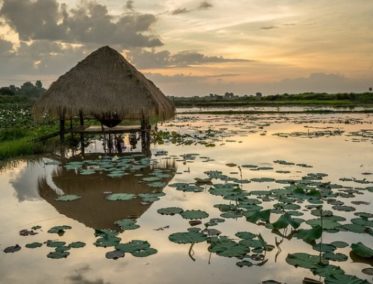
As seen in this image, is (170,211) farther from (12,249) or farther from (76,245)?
(12,249)

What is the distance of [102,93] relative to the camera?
13.4m

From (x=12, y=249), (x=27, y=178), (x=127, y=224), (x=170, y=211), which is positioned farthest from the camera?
(x=27, y=178)

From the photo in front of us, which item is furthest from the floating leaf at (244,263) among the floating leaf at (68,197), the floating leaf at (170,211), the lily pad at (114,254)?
the floating leaf at (68,197)

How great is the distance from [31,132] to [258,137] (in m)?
9.04

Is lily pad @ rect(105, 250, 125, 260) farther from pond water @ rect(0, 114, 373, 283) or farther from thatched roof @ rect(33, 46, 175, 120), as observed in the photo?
thatched roof @ rect(33, 46, 175, 120)

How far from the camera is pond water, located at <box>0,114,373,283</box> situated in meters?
4.53

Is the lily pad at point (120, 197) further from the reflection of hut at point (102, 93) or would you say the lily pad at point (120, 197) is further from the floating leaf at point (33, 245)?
the reflection of hut at point (102, 93)

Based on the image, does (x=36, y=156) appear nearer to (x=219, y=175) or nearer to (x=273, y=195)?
(x=219, y=175)

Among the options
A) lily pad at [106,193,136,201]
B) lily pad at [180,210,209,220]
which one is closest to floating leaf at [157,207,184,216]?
lily pad at [180,210,209,220]

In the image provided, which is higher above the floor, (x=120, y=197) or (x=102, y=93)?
(x=102, y=93)

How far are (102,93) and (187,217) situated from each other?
8.07 metres

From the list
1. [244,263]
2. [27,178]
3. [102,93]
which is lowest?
[244,263]

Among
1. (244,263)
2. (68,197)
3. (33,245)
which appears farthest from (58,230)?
(244,263)

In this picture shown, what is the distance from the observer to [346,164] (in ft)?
35.7
